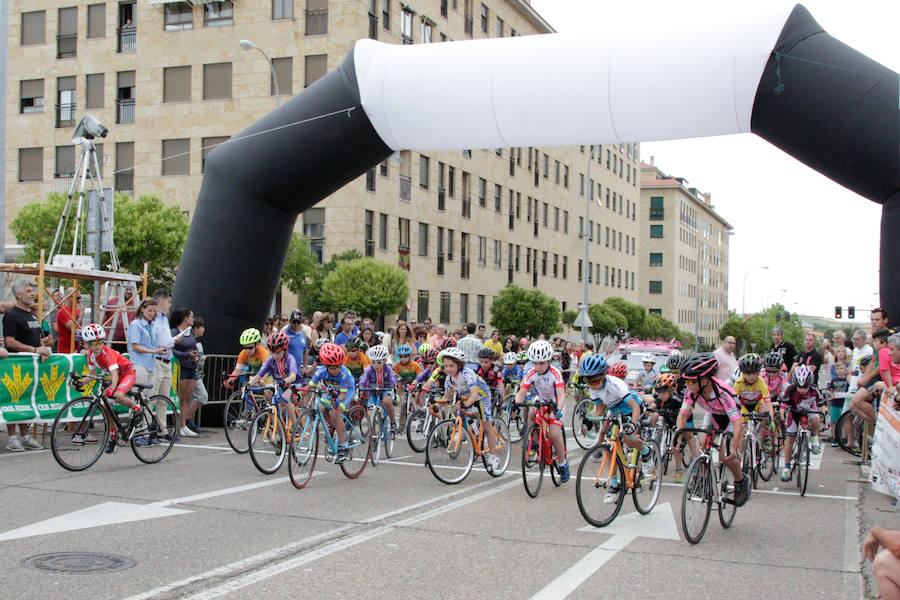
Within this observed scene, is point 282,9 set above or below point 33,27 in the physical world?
below

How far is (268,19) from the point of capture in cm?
4050

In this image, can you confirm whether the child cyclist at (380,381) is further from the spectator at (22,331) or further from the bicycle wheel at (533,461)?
the spectator at (22,331)

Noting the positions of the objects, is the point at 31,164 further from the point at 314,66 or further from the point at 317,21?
the point at 317,21

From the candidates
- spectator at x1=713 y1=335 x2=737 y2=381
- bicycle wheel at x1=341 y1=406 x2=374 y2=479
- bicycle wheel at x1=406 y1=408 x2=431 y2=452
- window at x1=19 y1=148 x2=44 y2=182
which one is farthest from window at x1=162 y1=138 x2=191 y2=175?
bicycle wheel at x1=341 y1=406 x2=374 y2=479

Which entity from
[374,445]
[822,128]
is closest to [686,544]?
[374,445]

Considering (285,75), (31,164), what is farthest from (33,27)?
(285,75)

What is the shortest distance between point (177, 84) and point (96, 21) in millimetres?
5791

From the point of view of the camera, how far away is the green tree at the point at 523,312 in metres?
45.6

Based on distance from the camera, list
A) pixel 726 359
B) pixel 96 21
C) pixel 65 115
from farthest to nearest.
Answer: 1. pixel 65 115
2. pixel 96 21
3. pixel 726 359

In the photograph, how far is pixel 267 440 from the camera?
10.3 metres

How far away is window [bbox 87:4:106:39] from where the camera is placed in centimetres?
4328

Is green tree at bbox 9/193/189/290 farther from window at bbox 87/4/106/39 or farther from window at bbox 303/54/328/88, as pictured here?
window at bbox 87/4/106/39

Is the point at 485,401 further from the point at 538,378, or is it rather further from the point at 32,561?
the point at 32,561

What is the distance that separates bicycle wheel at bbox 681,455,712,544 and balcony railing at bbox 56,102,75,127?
142 feet
